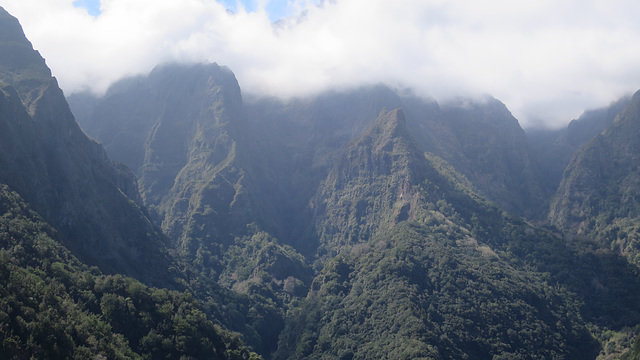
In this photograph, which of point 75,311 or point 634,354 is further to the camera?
point 634,354

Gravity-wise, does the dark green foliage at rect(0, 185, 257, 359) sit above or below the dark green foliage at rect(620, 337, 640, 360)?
above

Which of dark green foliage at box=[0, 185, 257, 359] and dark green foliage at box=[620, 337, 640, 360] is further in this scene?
dark green foliage at box=[620, 337, 640, 360]

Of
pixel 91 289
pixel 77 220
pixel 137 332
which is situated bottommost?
pixel 137 332

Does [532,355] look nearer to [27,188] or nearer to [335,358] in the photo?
[335,358]

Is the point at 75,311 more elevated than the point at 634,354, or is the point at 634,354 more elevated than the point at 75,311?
the point at 75,311

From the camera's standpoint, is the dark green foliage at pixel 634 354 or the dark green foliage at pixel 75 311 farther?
the dark green foliage at pixel 634 354

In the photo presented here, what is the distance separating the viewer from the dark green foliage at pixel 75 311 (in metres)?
109

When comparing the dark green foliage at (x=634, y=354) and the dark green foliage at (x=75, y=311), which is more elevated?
the dark green foliage at (x=75, y=311)

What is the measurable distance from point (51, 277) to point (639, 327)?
195 metres

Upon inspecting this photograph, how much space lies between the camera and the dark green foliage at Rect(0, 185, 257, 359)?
109438 millimetres

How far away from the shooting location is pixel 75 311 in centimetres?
12738

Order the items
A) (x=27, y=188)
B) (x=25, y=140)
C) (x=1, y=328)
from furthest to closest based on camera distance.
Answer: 1. (x=25, y=140)
2. (x=27, y=188)
3. (x=1, y=328)

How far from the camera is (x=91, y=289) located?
472ft

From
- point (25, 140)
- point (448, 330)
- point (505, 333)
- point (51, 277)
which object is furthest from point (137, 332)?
point (505, 333)
